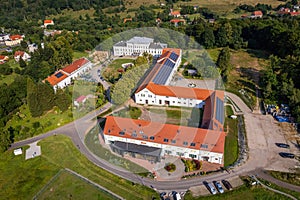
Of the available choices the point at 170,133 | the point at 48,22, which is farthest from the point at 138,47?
the point at 48,22

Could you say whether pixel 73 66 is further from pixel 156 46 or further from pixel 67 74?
pixel 156 46

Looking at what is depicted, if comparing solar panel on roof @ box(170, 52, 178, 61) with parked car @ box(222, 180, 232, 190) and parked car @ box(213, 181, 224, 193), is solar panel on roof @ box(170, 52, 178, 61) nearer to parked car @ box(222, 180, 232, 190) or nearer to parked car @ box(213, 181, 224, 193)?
parked car @ box(222, 180, 232, 190)

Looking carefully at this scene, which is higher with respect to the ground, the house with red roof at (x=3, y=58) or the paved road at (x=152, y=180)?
the house with red roof at (x=3, y=58)

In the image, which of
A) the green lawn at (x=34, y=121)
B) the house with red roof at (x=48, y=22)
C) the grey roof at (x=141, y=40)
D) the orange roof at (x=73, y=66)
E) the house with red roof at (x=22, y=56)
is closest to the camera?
the green lawn at (x=34, y=121)

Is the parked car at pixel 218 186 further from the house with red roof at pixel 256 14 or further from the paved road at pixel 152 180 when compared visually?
the house with red roof at pixel 256 14

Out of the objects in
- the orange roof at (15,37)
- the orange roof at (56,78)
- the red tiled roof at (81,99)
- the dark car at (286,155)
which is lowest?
the dark car at (286,155)

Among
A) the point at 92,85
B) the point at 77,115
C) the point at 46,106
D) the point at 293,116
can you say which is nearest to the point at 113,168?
the point at 77,115

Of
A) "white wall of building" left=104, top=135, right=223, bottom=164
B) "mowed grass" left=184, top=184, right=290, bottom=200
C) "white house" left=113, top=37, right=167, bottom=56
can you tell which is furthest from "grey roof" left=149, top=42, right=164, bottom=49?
"mowed grass" left=184, top=184, right=290, bottom=200

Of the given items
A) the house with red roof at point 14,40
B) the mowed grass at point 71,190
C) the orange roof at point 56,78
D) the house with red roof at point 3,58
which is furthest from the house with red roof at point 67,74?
the house with red roof at point 14,40
